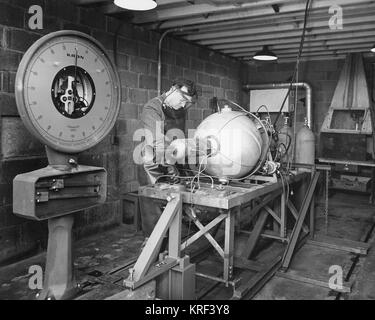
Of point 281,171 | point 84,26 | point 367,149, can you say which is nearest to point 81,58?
point 84,26

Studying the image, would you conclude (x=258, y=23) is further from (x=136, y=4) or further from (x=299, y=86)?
(x=299, y=86)

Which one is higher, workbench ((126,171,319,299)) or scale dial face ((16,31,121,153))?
scale dial face ((16,31,121,153))

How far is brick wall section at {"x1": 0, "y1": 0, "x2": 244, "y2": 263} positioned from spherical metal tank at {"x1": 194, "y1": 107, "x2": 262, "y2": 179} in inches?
64.8

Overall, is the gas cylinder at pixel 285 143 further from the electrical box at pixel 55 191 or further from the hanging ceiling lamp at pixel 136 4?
the electrical box at pixel 55 191

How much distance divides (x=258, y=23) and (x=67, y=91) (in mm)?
3248

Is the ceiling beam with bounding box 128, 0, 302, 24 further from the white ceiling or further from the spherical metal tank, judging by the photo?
the spherical metal tank

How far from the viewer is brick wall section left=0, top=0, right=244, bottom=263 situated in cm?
318

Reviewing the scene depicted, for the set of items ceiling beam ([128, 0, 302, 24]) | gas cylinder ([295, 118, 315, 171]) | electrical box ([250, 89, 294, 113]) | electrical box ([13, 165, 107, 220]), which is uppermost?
ceiling beam ([128, 0, 302, 24])

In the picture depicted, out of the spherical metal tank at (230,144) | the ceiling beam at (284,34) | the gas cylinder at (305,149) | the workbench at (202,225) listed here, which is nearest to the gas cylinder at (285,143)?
the gas cylinder at (305,149)

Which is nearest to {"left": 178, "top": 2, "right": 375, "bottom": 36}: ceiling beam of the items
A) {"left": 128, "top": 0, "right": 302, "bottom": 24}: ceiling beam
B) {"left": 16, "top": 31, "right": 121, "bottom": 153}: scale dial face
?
{"left": 128, "top": 0, "right": 302, "bottom": 24}: ceiling beam

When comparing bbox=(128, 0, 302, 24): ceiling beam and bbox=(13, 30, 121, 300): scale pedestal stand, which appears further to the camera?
bbox=(128, 0, 302, 24): ceiling beam

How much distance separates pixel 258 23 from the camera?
463cm

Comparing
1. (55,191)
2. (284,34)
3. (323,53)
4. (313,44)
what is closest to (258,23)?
(284,34)

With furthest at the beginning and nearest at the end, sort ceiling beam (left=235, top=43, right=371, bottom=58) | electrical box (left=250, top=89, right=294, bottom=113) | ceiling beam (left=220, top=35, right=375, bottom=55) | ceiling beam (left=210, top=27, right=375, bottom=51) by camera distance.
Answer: electrical box (left=250, top=89, right=294, bottom=113), ceiling beam (left=235, top=43, right=371, bottom=58), ceiling beam (left=220, top=35, right=375, bottom=55), ceiling beam (left=210, top=27, right=375, bottom=51)
